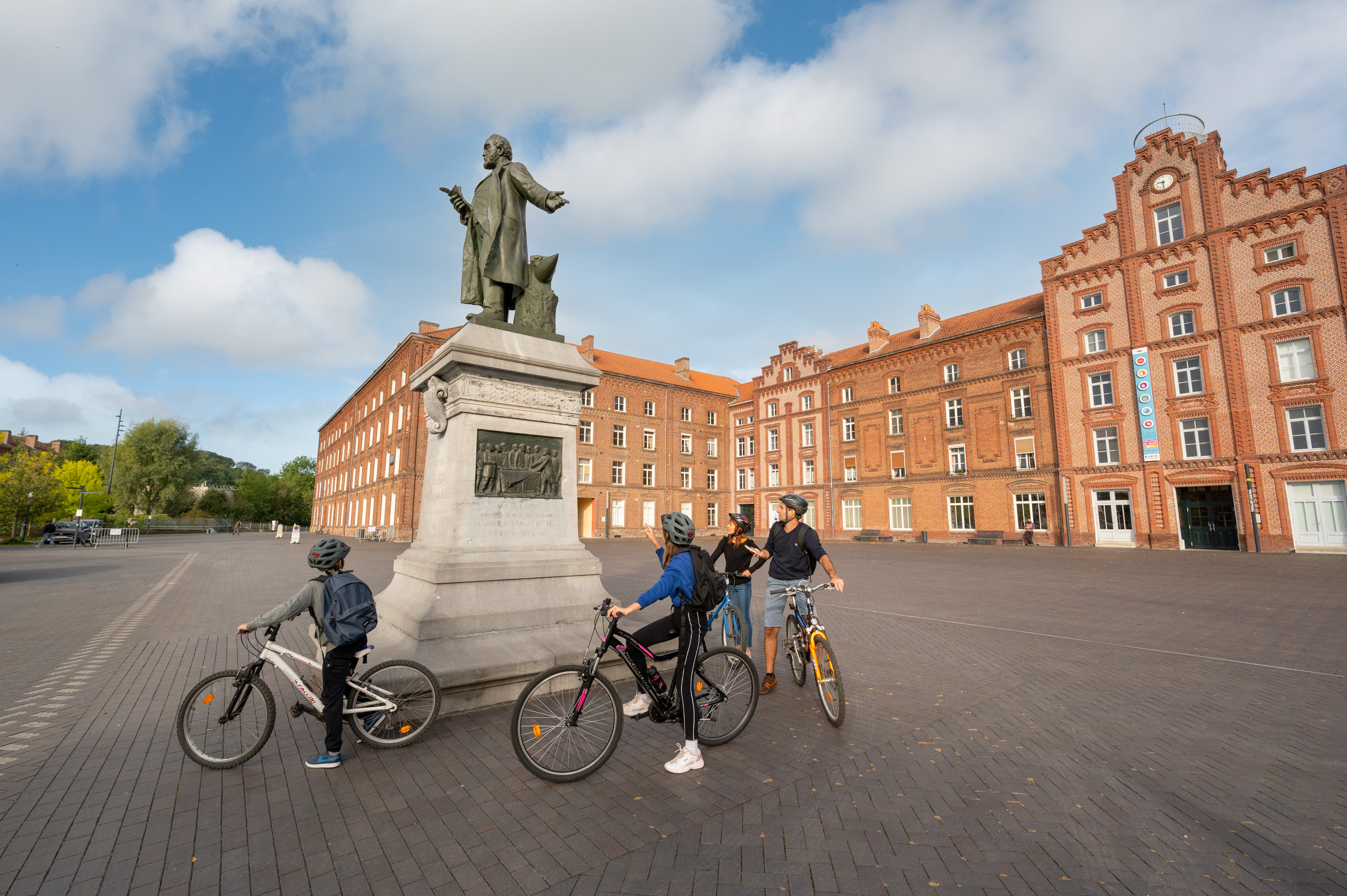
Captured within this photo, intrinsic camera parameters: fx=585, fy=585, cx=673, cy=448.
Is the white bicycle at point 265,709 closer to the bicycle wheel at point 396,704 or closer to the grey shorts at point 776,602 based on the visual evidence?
the bicycle wheel at point 396,704

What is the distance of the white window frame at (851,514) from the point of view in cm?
4091

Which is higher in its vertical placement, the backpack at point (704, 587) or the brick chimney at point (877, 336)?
the brick chimney at point (877, 336)

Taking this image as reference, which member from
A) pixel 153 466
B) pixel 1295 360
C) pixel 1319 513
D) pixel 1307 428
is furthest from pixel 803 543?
pixel 153 466

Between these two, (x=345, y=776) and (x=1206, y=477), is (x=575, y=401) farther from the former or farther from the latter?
(x=1206, y=477)

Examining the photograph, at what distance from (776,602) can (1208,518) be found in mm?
31951

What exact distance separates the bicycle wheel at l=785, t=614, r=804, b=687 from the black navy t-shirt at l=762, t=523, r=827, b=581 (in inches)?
18.6

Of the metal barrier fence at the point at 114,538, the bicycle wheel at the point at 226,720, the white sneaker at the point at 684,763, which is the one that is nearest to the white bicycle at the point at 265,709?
the bicycle wheel at the point at 226,720

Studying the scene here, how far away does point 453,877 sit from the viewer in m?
2.83

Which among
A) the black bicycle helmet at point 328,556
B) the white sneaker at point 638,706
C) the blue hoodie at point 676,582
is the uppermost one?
the black bicycle helmet at point 328,556

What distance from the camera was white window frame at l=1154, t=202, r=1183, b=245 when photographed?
28359mm

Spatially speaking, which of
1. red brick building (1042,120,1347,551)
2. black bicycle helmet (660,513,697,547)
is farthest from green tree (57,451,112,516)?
red brick building (1042,120,1347,551)

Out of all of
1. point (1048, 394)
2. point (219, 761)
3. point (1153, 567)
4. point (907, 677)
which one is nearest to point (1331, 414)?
point (1048, 394)

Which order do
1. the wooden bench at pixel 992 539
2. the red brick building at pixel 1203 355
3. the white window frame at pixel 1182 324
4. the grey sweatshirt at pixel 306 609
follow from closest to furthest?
the grey sweatshirt at pixel 306 609 → the red brick building at pixel 1203 355 → the white window frame at pixel 1182 324 → the wooden bench at pixel 992 539

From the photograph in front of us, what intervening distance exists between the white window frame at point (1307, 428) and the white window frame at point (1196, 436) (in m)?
2.55
